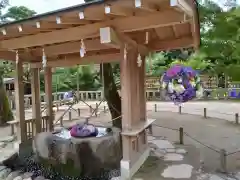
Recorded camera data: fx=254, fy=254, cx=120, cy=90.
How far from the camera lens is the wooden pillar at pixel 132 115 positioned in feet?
13.0

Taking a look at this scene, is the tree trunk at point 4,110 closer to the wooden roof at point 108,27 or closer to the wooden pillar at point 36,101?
the wooden pillar at point 36,101

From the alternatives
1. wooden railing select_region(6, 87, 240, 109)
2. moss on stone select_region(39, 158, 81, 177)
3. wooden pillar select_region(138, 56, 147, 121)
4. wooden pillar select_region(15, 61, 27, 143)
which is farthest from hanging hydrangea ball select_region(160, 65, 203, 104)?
wooden railing select_region(6, 87, 240, 109)

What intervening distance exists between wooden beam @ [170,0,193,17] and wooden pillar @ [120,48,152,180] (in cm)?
120

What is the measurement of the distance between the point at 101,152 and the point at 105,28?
2098mm

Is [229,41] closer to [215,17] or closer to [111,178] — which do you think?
[215,17]

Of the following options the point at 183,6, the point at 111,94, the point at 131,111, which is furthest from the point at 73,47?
the point at 183,6

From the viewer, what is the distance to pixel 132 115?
4371 millimetres

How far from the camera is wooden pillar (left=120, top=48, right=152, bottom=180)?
3.95 meters

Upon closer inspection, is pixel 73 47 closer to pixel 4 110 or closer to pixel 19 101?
pixel 19 101

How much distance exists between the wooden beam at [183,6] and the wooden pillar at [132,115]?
3.94 feet

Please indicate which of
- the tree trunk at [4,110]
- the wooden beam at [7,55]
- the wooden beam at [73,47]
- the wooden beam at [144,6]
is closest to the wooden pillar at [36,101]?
the wooden beam at [7,55]

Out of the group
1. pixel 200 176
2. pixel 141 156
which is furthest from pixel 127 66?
pixel 200 176

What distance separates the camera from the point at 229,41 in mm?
7809

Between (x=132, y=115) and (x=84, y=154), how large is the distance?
3.46ft
